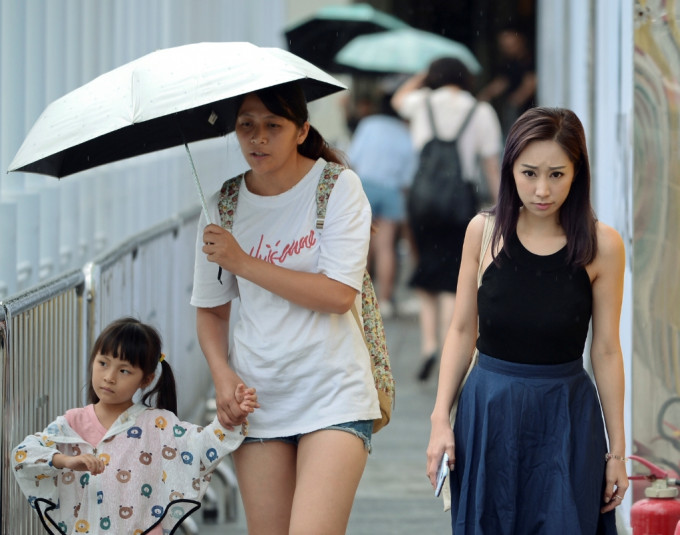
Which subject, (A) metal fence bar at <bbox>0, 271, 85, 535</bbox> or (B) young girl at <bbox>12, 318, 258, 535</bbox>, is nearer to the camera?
(B) young girl at <bbox>12, 318, 258, 535</bbox>

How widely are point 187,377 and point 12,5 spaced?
2850mm

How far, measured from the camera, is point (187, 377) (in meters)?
8.70

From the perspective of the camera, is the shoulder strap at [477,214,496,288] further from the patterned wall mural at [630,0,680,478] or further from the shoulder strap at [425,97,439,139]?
the shoulder strap at [425,97,439,139]

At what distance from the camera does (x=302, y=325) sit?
4129 millimetres

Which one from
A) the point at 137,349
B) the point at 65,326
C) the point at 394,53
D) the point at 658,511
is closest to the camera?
the point at 137,349

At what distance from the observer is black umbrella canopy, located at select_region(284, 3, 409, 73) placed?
17559 mm

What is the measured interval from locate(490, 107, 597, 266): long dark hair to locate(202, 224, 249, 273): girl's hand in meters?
0.73

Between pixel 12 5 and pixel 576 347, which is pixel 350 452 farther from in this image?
pixel 12 5

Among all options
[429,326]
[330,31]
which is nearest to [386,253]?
[429,326]

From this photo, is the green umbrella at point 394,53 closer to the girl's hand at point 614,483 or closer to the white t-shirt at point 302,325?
the white t-shirt at point 302,325

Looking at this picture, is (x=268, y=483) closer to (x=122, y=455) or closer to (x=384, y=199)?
(x=122, y=455)

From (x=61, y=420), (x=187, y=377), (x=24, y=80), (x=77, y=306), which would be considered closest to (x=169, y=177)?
(x=187, y=377)

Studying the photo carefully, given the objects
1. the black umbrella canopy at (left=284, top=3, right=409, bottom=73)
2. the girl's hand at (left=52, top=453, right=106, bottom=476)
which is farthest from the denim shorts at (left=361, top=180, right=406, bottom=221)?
the girl's hand at (left=52, top=453, right=106, bottom=476)

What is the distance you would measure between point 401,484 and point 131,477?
13.0 ft
